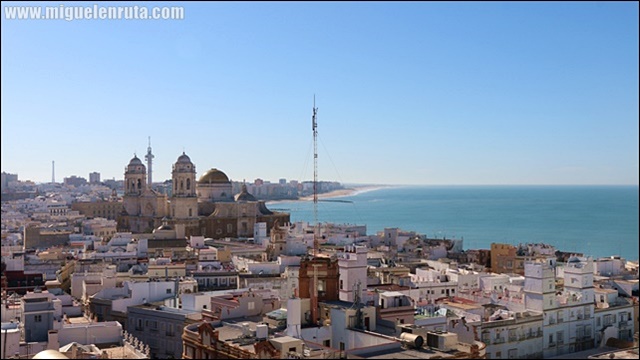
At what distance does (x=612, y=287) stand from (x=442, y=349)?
1319 centimetres

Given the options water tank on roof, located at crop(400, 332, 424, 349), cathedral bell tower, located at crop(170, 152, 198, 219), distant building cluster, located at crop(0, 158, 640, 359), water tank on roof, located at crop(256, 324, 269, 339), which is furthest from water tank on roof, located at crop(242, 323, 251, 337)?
cathedral bell tower, located at crop(170, 152, 198, 219)

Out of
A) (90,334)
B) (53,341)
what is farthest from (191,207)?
(53,341)

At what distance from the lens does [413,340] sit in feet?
45.1

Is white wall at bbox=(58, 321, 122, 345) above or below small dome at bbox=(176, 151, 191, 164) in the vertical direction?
below

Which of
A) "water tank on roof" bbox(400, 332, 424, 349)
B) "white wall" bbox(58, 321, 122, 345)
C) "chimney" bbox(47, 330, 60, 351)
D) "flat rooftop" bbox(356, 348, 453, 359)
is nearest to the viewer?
"flat rooftop" bbox(356, 348, 453, 359)

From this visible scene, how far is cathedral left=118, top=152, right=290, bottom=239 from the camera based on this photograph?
49656 millimetres

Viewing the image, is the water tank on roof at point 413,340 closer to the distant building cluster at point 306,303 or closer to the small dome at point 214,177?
the distant building cluster at point 306,303

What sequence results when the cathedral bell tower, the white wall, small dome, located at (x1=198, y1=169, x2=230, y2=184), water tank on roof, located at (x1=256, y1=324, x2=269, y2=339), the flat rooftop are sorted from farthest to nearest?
small dome, located at (x1=198, y1=169, x2=230, y2=184), the cathedral bell tower, the white wall, water tank on roof, located at (x1=256, y1=324, x2=269, y2=339), the flat rooftop

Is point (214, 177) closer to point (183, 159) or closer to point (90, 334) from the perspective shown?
point (183, 159)

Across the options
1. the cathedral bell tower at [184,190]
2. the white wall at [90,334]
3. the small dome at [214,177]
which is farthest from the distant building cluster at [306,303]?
the small dome at [214,177]

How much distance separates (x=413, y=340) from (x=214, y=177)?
42932 millimetres

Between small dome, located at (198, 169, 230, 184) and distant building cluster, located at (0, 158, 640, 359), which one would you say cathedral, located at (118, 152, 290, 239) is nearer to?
small dome, located at (198, 169, 230, 184)

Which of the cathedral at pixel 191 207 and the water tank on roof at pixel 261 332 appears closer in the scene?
the water tank on roof at pixel 261 332

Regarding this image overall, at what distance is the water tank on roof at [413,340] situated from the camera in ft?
45.0
